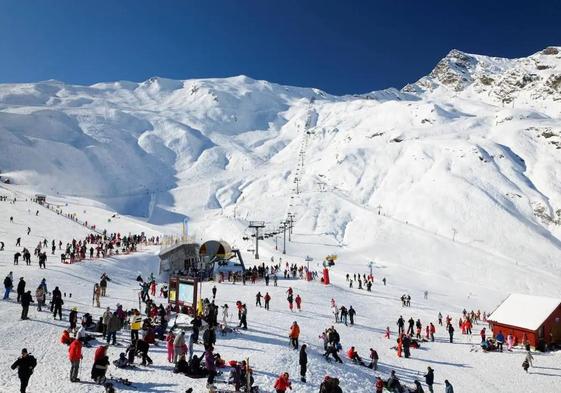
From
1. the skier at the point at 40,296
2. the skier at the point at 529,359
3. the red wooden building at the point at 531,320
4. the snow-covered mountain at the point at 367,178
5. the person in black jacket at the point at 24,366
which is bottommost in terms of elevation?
the skier at the point at 529,359

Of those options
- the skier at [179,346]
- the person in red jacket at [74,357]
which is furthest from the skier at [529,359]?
the person in red jacket at [74,357]

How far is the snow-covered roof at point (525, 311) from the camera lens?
3019cm

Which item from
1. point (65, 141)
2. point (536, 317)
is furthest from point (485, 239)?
point (65, 141)

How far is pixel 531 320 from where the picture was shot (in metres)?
30.4

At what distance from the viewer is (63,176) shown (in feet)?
428

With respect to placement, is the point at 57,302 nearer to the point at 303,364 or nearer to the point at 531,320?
the point at 303,364

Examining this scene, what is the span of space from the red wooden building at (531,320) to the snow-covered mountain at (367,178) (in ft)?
122

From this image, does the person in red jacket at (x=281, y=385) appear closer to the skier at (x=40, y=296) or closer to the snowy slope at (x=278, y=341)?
the snowy slope at (x=278, y=341)

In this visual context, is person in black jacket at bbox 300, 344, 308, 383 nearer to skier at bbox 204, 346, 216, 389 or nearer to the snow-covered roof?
skier at bbox 204, 346, 216, 389

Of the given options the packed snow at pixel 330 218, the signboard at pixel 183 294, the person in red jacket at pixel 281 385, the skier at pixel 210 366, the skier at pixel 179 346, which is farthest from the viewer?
the signboard at pixel 183 294

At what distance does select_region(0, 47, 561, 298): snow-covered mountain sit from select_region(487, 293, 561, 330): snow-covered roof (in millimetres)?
36571

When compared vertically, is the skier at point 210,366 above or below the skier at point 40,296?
below

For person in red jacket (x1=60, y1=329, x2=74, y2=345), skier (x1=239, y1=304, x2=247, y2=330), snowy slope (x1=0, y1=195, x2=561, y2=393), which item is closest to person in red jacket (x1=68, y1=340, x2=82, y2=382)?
snowy slope (x1=0, y1=195, x2=561, y2=393)

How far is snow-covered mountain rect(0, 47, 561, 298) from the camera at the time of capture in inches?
3314
